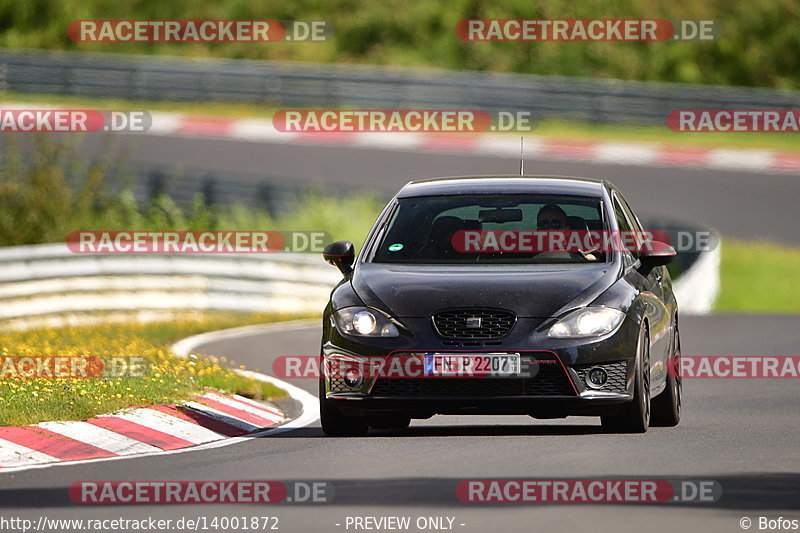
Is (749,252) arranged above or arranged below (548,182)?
below

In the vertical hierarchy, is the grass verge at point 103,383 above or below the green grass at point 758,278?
above

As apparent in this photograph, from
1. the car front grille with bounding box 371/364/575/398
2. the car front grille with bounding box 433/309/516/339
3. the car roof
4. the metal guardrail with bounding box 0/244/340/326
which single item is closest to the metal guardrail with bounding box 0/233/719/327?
the metal guardrail with bounding box 0/244/340/326

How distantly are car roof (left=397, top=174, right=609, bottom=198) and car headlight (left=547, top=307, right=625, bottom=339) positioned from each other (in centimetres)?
142

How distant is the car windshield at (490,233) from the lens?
38.2 feet

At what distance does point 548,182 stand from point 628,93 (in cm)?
2510

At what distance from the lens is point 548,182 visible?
1238 centimetres

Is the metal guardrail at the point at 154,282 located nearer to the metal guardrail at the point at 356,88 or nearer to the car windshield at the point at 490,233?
the car windshield at the point at 490,233

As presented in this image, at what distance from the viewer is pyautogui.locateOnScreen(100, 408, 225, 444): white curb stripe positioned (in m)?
11.5

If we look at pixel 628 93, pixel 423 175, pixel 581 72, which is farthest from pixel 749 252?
pixel 581 72

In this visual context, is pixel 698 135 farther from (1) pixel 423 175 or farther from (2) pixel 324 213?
(2) pixel 324 213

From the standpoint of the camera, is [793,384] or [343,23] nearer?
[793,384]

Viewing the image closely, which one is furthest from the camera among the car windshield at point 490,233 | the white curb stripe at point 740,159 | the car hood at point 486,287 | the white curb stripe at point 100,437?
the white curb stripe at point 740,159

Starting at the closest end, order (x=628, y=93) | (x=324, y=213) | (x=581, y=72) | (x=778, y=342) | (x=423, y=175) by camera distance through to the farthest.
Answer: (x=778, y=342)
(x=324, y=213)
(x=423, y=175)
(x=628, y=93)
(x=581, y=72)

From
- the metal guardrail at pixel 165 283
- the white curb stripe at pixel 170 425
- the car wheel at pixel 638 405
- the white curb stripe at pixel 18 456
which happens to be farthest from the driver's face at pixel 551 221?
the metal guardrail at pixel 165 283
